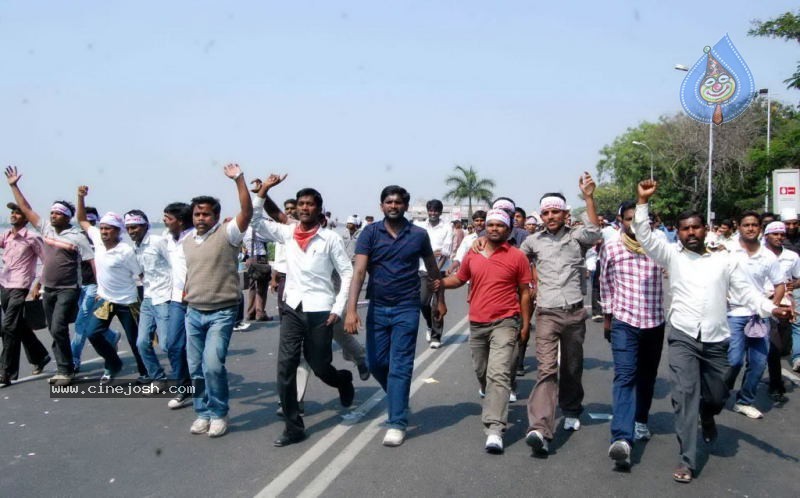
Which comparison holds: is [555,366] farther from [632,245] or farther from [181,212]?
[181,212]

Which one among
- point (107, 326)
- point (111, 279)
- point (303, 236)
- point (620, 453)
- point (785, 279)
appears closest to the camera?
point (620, 453)

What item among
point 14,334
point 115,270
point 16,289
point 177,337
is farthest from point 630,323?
point 16,289

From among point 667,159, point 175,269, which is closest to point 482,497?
point 175,269

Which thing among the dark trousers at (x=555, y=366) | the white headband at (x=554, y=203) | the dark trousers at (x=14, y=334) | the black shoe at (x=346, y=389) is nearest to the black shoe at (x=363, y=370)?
the black shoe at (x=346, y=389)

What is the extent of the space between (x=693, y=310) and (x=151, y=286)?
4.93 m

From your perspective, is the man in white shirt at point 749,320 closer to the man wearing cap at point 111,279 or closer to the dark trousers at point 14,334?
the man wearing cap at point 111,279

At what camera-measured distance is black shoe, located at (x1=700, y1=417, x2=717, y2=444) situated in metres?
5.22

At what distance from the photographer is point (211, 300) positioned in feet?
18.2

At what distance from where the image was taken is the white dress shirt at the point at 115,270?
7.21 m

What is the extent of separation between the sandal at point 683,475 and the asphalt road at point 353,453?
4cm

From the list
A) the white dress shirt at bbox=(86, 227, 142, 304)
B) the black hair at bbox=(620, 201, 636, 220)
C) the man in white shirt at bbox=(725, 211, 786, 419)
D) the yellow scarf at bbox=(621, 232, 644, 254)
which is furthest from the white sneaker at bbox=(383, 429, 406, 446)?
the white dress shirt at bbox=(86, 227, 142, 304)

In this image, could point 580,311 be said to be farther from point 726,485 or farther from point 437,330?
point 437,330

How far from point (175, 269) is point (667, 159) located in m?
52.5

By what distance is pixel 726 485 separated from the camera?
4.52 m
